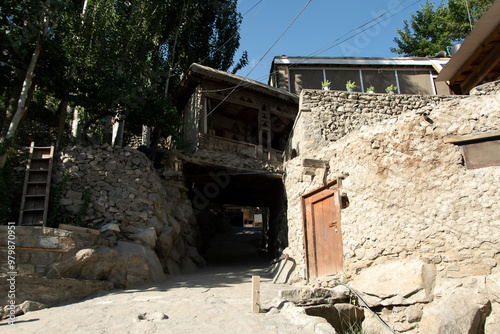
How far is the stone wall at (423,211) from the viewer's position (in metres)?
4.87

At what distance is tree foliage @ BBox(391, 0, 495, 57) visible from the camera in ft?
63.4

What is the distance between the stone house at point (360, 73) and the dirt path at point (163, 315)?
1160cm

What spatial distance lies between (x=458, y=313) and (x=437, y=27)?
20939mm

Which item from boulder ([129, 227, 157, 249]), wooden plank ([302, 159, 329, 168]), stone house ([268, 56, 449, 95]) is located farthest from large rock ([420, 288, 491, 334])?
stone house ([268, 56, 449, 95])

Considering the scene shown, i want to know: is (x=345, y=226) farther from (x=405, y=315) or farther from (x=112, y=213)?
(x=112, y=213)

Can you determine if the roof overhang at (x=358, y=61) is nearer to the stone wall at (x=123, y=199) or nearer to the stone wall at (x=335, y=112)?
the stone wall at (x=335, y=112)

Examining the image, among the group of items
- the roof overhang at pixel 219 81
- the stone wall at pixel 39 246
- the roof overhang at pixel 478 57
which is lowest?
the stone wall at pixel 39 246

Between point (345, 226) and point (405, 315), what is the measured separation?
1808 millimetres

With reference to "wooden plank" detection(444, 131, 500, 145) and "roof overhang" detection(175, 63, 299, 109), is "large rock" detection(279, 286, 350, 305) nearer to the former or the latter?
"wooden plank" detection(444, 131, 500, 145)

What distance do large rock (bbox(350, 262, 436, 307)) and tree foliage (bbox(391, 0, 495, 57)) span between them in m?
18.6

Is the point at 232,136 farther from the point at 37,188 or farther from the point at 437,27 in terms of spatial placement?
the point at 437,27

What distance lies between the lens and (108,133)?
12.4 metres

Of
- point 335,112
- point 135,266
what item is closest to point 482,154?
point 335,112

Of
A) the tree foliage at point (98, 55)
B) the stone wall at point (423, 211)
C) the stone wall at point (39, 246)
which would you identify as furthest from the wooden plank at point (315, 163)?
the tree foliage at point (98, 55)
